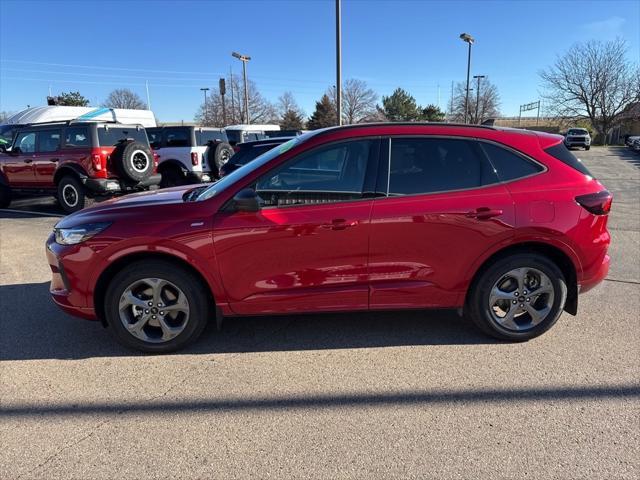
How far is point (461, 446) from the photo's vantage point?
2.49m

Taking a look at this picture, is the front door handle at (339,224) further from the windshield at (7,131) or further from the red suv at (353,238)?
the windshield at (7,131)

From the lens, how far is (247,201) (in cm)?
331

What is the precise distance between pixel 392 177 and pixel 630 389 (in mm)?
2162

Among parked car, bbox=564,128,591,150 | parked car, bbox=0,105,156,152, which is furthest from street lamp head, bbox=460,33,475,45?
parked car, bbox=0,105,156,152

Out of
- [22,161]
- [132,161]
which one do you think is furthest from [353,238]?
[22,161]

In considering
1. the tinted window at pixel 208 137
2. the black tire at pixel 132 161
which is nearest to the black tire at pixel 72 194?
the black tire at pixel 132 161

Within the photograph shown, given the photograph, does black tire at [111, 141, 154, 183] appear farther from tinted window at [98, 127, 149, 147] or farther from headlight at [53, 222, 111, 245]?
headlight at [53, 222, 111, 245]

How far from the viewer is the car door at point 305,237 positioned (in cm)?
338

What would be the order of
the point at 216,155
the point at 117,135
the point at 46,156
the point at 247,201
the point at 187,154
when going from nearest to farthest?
the point at 247,201 < the point at 117,135 < the point at 46,156 < the point at 216,155 < the point at 187,154

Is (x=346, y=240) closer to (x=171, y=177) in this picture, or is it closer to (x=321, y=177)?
(x=321, y=177)

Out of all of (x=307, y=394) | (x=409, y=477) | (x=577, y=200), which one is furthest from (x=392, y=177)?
(x=409, y=477)

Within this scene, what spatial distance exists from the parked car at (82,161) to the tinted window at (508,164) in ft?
26.8

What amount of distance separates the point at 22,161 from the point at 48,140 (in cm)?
100

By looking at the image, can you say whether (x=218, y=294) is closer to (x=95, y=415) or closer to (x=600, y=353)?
(x=95, y=415)
